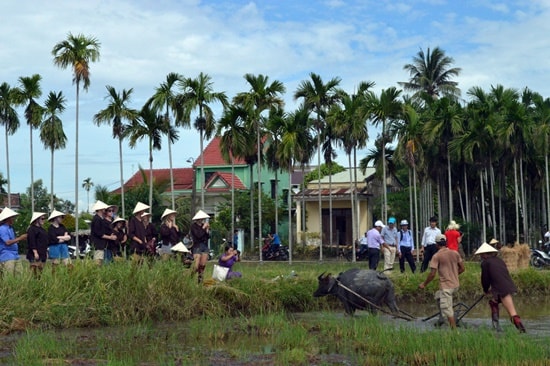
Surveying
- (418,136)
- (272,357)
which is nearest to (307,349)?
(272,357)

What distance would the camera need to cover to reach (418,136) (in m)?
38.6

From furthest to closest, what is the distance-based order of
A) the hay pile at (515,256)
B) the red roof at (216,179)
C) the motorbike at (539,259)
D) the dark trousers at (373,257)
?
the red roof at (216,179) → the motorbike at (539,259) → the hay pile at (515,256) → the dark trousers at (373,257)

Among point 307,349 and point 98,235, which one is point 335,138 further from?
point 307,349

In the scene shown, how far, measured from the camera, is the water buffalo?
587 inches

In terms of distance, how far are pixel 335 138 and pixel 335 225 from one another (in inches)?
383

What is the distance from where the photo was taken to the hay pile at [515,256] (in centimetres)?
2247

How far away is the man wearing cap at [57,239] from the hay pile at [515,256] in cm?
1195

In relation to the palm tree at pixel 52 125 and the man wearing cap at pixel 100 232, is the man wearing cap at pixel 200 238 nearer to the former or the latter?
the man wearing cap at pixel 100 232

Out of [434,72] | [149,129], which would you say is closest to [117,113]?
[149,129]

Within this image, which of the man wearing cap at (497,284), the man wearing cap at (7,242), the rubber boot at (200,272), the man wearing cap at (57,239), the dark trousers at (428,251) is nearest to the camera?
the man wearing cap at (497,284)

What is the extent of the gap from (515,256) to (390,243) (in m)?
3.98

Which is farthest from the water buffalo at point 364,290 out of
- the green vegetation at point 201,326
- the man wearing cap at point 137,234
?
the man wearing cap at point 137,234

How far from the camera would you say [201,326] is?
1339cm

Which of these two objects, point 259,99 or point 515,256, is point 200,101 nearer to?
point 259,99
